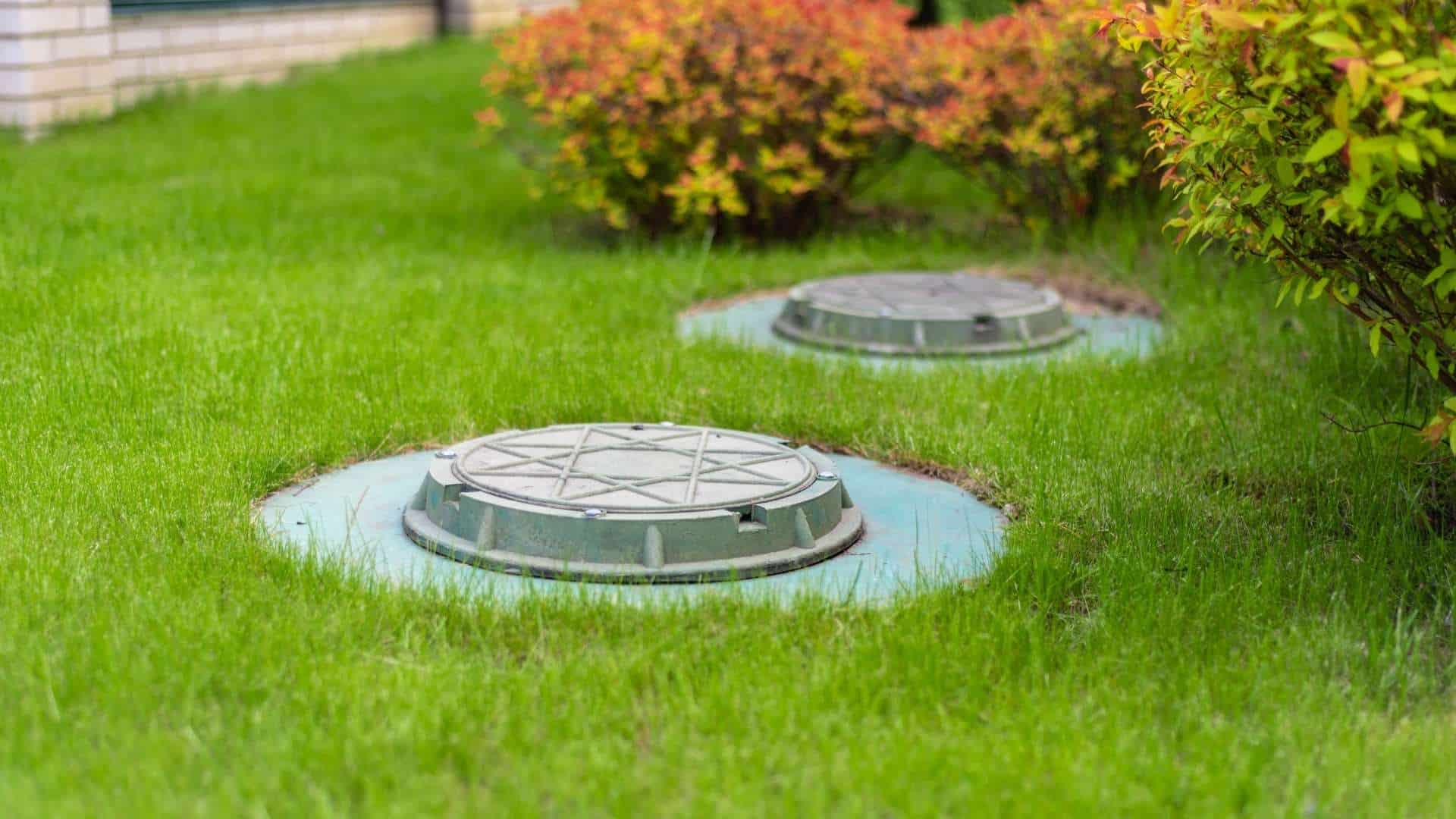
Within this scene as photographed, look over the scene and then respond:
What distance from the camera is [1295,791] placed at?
2.74m

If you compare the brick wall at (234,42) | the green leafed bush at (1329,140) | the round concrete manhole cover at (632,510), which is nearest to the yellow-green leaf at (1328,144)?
the green leafed bush at (1329,140)

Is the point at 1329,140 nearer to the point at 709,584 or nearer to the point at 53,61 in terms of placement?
the point at 709,584

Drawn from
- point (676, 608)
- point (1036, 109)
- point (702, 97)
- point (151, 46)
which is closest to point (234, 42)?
point (151, 46)

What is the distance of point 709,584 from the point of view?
354 centimetres

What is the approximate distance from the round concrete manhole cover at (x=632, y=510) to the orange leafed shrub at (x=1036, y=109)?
4.02m

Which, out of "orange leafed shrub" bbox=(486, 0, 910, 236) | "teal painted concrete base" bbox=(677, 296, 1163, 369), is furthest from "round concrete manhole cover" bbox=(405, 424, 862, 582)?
"orange leafed shrub" bbox=(486, 0, 910, 236)

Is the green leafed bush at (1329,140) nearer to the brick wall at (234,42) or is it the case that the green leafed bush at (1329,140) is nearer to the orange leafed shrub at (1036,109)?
the orange leafed shrub at (1036,109)

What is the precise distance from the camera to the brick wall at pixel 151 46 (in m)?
9.77

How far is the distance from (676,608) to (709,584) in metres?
0.20

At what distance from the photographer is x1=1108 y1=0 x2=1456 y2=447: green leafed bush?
115 inches

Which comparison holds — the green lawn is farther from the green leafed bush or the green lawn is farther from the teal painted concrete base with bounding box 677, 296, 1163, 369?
the green leafed bush

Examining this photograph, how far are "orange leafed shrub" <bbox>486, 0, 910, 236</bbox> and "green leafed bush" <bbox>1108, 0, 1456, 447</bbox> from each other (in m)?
3.92

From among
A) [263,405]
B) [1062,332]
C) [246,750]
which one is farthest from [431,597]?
[1062,332]

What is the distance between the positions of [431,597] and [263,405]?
1.69 meters
